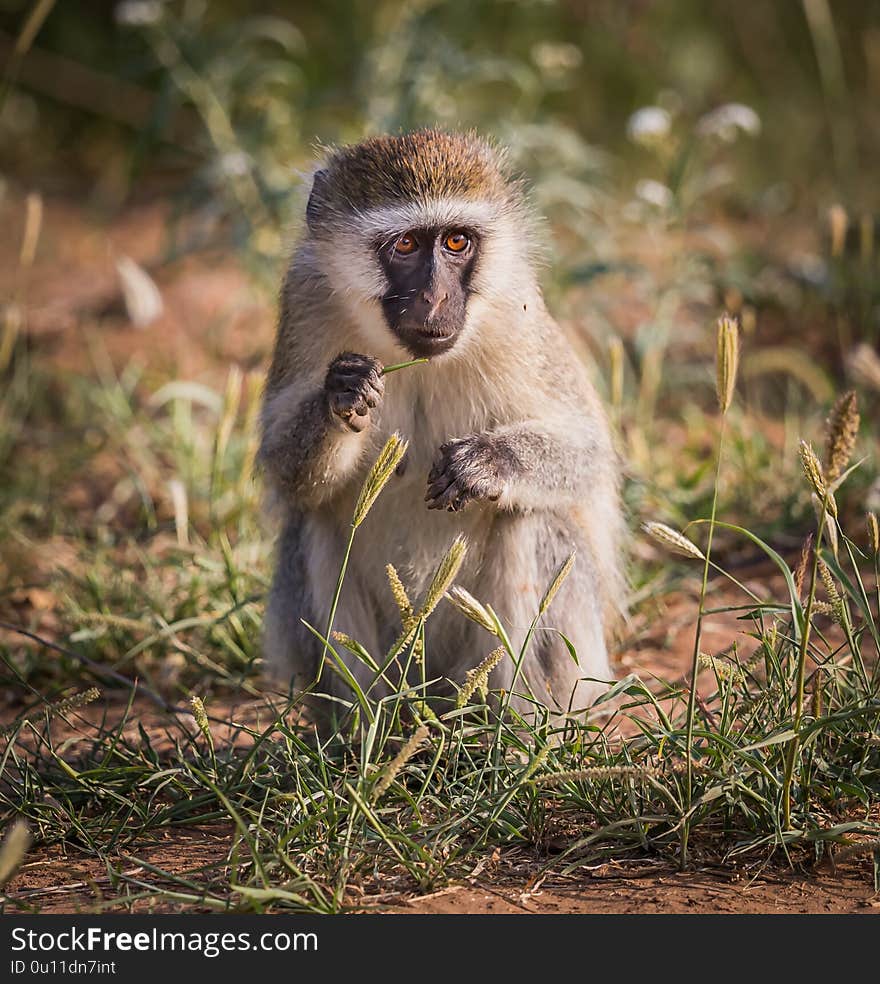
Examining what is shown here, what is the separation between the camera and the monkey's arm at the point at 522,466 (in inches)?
156

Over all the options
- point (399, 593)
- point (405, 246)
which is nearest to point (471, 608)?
point (399, 593)

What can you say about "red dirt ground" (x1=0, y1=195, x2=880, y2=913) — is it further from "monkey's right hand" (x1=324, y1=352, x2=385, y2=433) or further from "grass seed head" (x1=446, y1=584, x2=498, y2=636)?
"monkey's right hand" (x1=324, y1=352, x2=385, y2=433)

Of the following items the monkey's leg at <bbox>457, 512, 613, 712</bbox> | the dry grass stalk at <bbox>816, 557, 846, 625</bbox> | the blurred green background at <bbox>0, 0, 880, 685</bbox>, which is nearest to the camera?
the dry grass stalk at <bbox>816, 557, 846, 625</bbox>

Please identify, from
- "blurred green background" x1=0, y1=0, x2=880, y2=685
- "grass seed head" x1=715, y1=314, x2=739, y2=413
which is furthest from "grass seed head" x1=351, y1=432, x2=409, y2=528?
"blurred green background" x1=0, y1=0, x2=880, y2=685

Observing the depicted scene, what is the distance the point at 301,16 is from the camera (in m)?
12.0

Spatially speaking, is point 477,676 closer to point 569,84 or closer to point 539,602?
point 539,602

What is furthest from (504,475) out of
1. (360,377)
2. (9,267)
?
(9,267)

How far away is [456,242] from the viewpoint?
417 cm

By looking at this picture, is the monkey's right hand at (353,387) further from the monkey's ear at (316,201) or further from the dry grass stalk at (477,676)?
the dry grass stalk at (477,676)

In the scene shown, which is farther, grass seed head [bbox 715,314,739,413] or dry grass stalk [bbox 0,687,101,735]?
dry grass stalk [bbox 0,687,101,735]

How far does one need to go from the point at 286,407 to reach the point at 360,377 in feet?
1.91

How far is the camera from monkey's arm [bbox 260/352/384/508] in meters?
3.86

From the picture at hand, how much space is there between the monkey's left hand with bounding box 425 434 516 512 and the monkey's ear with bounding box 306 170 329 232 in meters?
0.96

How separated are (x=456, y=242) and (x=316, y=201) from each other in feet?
1.87
